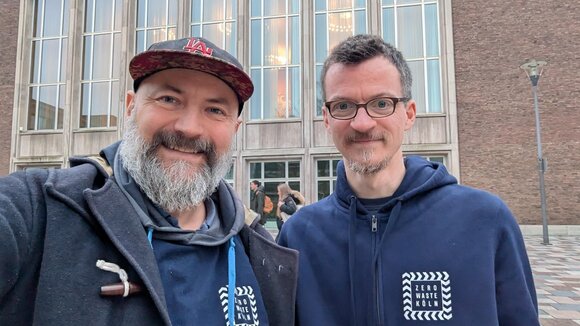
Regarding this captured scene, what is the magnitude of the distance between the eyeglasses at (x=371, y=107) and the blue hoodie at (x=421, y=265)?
348 mm

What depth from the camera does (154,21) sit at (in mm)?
19969

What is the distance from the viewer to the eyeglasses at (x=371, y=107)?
1860 mm

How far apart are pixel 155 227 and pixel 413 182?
113 centimetres

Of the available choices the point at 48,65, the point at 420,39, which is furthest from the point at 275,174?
the point at 48,65

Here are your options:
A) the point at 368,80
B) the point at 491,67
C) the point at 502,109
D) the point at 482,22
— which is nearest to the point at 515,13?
the point at 482,22

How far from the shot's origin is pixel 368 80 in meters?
1.86

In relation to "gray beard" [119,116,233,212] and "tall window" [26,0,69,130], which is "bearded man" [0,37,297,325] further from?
"tall window" [26,0,69,130]

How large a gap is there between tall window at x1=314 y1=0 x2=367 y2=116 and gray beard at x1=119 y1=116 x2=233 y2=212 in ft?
54.4

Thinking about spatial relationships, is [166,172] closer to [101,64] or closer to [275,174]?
[275,174]

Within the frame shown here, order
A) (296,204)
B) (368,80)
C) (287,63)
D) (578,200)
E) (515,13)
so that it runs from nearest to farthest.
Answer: (368,80) → (296,204) → (578,200) → (515,13) → (287,63)

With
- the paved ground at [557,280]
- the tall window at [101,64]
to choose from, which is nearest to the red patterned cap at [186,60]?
the paved ground at [557,280]

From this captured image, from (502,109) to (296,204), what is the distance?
1107 cm

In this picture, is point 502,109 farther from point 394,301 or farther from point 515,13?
point 394,301

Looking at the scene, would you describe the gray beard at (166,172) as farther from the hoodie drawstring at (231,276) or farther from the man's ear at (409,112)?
the man's ear at (409,112)
